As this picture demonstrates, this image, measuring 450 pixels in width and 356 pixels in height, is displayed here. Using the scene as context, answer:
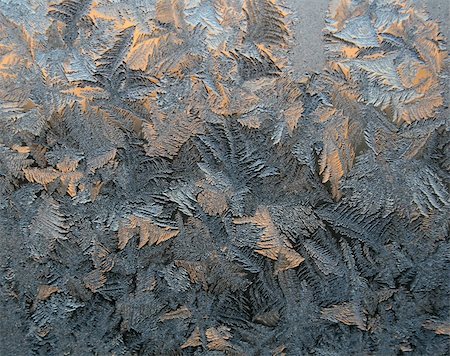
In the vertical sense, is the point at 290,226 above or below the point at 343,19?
below

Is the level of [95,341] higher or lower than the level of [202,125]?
lower

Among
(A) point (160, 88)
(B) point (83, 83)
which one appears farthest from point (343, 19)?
(B) point (83, 83)

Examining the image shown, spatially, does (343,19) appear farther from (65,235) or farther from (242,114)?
(65,235)

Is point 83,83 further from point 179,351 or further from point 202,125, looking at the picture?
point 179,351

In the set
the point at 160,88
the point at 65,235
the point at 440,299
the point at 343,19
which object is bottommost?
the point at 65,235

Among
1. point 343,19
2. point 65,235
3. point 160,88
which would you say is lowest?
point 65,235

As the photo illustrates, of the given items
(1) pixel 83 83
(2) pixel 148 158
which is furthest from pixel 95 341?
(1) pixel 83 83

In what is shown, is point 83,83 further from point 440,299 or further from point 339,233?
point 440,299
